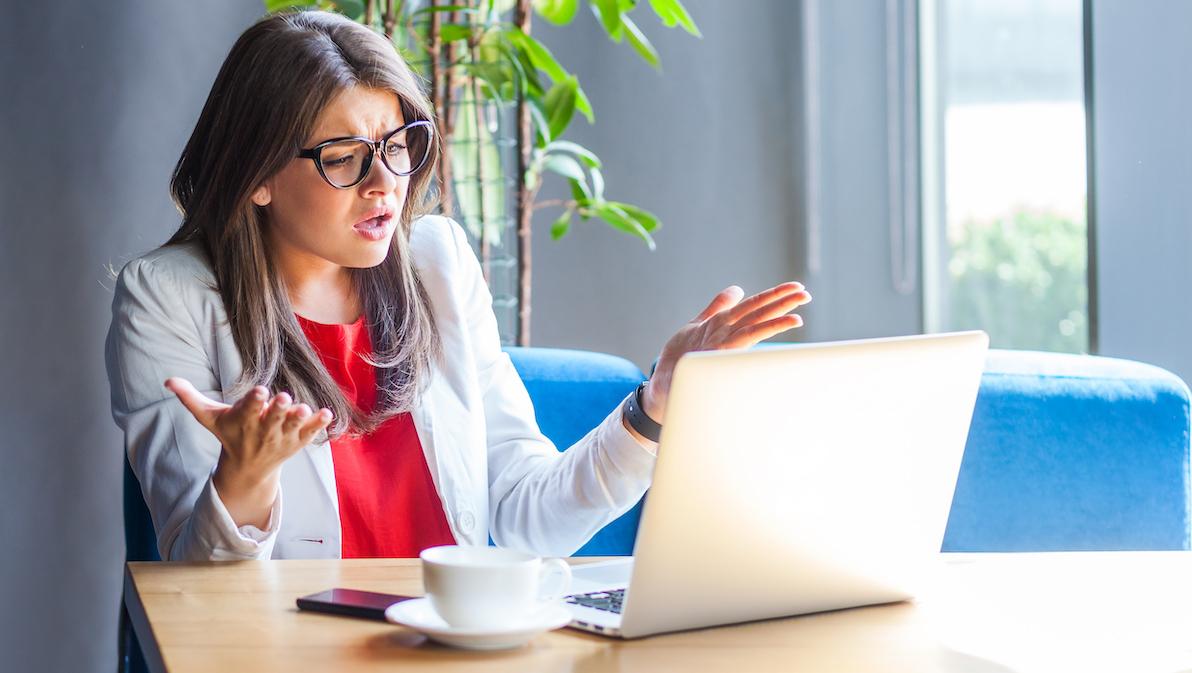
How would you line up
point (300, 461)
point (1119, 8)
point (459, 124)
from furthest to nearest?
point (459, 124)
point (1119, 8)
point (300, 461)

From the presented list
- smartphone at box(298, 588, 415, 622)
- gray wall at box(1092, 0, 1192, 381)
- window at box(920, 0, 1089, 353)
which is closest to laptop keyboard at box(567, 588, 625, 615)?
smartphone at box(298, 588, 415, 622)

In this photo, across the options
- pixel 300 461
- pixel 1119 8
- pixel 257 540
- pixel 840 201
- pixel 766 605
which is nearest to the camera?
pixel 766 605

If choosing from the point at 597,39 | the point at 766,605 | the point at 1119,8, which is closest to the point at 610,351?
the point at 597,39

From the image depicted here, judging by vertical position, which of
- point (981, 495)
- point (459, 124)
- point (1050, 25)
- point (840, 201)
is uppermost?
point (1050, 25)

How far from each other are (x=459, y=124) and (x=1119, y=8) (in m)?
1.22

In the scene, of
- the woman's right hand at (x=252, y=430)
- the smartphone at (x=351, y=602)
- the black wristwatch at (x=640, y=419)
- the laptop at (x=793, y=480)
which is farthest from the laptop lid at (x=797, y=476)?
the black wristwatch at (x=640, y=419)

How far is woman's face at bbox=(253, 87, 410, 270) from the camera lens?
1.38 meters

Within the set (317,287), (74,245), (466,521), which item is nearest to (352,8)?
(74,245)

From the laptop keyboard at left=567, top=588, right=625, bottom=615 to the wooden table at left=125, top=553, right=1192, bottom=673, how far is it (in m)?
0.05

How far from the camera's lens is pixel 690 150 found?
3090 mm

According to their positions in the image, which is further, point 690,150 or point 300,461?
point 690,150

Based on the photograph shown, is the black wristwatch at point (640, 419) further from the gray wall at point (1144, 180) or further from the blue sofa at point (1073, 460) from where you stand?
the gray wall at point (1144, 180)

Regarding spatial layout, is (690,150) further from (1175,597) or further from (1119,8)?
(1175,597)

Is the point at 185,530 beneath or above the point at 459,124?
beneath
